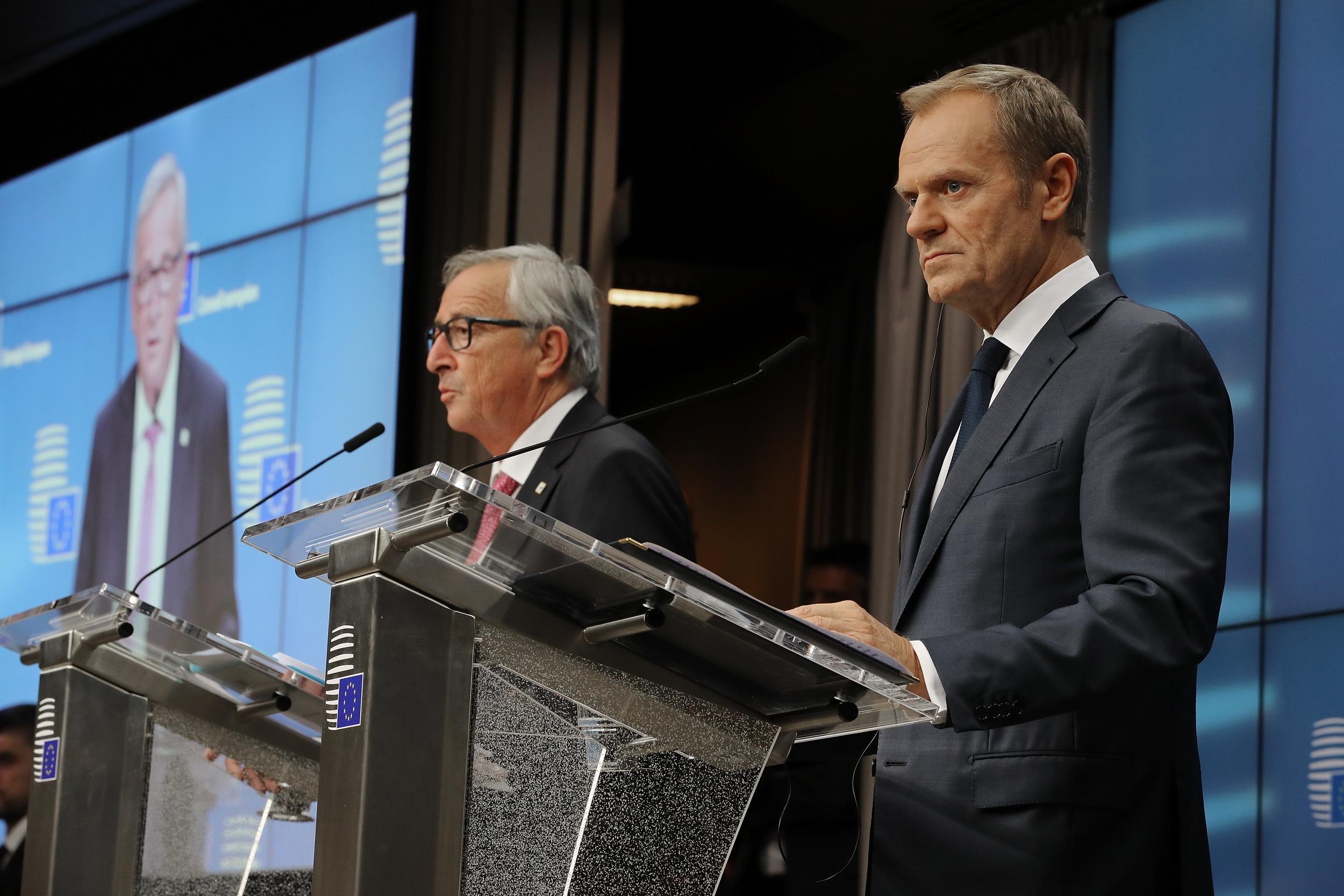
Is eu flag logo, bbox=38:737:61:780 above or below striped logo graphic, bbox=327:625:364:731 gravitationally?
above

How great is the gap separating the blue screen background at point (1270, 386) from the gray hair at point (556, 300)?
63.8 inches

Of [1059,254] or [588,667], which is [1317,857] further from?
[588,667]

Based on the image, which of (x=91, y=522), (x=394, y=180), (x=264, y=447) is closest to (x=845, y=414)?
(x=394, y=180)

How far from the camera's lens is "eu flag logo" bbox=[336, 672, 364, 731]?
4.91 ft

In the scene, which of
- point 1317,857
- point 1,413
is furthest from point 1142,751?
point 1,413

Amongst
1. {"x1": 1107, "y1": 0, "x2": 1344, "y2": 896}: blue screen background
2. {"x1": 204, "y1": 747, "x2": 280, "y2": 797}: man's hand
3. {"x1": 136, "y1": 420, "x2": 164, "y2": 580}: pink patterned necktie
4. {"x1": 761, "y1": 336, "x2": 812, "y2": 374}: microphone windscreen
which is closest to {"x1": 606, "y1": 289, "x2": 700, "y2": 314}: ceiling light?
{"x1": 136, "y1": 420, "x2": 164, "y2": 580}: pink patterned necktie

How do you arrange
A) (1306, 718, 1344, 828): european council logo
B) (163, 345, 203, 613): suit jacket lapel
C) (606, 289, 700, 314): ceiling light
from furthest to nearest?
(606, 289, 700, 314): ceiling light → (163, 345, 203, 613): suit jacket lapel → (1306, 718, 1344, 828): european council logo

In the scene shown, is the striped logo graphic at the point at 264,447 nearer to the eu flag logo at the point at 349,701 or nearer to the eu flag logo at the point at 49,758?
the eu flag logo at the point at 49,758

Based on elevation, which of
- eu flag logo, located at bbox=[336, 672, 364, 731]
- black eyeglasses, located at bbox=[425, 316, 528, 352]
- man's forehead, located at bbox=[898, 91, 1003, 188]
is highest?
black eyeglasses, located at bbox=[425, 316, 528, 352]

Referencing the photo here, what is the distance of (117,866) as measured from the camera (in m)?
2.38

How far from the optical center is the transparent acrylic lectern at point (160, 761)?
2279 mm

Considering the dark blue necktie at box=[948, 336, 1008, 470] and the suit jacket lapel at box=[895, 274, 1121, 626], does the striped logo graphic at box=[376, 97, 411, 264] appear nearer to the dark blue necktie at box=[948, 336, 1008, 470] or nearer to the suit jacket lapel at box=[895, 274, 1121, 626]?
the dark blue necktie at box=[948, 336, 1008, 470]

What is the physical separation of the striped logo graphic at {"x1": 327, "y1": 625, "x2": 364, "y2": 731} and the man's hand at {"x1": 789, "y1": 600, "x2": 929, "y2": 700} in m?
0.42

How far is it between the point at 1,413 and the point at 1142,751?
5.26 meters
